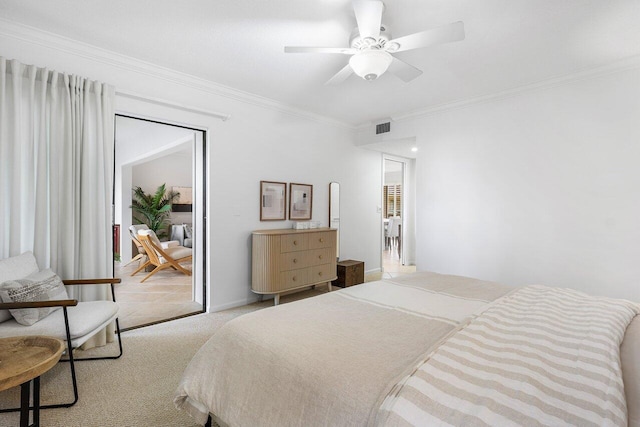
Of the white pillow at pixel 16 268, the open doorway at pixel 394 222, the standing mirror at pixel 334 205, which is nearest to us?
the white pillow at pixel 16 268

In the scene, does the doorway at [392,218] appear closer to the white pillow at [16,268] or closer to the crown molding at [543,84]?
the crown molding at [543,84]

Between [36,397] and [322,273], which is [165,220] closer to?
[322,273]

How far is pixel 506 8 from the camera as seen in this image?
2.12 metres

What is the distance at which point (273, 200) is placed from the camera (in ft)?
13.4

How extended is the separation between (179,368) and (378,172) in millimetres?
4452

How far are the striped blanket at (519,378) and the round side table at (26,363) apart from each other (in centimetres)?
147

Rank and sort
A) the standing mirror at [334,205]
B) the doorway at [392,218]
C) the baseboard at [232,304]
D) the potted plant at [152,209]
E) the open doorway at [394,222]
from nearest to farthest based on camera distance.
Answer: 1. the baseboard at [232,304]
2. the standing mirror at [334,205]
3. the open doorway at [394,222]
4. the doorway at [392,218]
5. the potted plant at [152,209]

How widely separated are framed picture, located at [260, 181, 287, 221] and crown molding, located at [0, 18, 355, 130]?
100cm

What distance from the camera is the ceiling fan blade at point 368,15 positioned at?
1.80 metres

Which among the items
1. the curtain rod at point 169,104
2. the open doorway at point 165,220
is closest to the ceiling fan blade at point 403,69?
the curtain rod at point 169,104

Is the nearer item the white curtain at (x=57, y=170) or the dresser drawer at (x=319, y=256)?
the white curtain at (x=57, y=170)

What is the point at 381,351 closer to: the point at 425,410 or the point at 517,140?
the point at 425,410

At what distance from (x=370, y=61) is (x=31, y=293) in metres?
2.70

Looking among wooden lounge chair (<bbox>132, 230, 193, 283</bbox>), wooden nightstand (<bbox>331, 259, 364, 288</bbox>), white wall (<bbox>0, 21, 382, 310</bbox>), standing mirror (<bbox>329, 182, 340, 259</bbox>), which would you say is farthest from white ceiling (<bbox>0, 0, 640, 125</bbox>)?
wooden lounge chair (<bbox>132, 230, 193, 283</bbox>)
